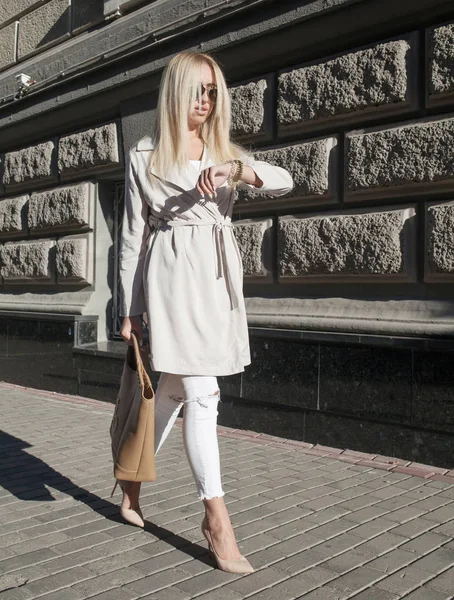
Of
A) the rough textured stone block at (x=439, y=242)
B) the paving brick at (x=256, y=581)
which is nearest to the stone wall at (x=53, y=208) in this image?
the rough textured stone block at (x=439, y=242)

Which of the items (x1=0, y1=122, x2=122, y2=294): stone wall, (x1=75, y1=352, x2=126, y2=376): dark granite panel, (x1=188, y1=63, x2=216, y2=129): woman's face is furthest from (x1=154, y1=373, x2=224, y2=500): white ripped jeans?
(x1=0, y1=122, x2=122, y2=294): stone wall

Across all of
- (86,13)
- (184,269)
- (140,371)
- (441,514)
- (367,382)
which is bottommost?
(441,514)

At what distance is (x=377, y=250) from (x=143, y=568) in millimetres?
2740

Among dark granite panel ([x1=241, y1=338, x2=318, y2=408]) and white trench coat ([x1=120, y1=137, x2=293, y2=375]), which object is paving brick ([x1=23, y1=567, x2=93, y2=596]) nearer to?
white trench coat ([x1=120, y1=137, x2=293, y2=375])

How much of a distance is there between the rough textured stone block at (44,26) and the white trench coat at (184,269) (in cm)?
575

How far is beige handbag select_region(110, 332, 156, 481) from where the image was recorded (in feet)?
9.24

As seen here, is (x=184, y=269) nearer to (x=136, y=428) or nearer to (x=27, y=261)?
(x=136, y=428)

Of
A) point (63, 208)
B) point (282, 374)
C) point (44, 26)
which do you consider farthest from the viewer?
point (44, 26)

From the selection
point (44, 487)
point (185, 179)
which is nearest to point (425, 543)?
point (185, 179)

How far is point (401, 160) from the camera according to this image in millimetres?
4551

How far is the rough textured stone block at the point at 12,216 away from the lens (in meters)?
8.28

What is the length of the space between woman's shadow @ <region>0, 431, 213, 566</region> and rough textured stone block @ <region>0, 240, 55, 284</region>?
3.38m

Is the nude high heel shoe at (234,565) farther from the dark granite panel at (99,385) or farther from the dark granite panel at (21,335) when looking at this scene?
the dark granite panel at (21,335)

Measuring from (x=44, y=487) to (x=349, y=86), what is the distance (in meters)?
3.21
